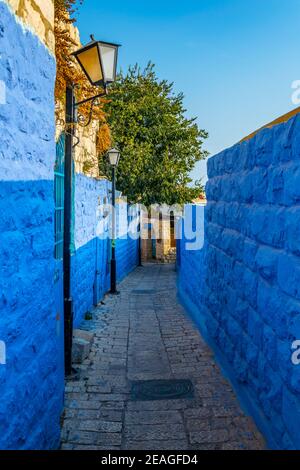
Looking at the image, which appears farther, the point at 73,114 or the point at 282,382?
the point at 73,114

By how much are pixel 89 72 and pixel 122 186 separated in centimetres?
1316

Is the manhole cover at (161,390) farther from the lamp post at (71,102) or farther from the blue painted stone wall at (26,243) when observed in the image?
Result: the blue painted stone wall at (26,243)

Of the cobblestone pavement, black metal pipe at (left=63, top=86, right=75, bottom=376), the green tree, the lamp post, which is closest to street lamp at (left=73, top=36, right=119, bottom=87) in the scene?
the lamp post

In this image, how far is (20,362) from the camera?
2.48m

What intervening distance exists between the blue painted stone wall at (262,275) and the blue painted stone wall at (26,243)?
1.57 metres

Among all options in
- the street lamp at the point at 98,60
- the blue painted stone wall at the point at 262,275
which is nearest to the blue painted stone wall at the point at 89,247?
the street lamp at the point at 98,60

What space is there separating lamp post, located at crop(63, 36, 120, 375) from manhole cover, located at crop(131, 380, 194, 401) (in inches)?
34.5

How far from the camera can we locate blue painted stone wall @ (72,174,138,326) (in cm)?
725

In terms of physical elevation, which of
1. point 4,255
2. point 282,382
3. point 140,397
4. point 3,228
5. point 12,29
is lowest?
point 140,397

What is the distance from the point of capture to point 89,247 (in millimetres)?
8336

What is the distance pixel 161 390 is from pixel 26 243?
2.52 m

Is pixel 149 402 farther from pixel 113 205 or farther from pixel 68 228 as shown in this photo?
pixel 113 205
